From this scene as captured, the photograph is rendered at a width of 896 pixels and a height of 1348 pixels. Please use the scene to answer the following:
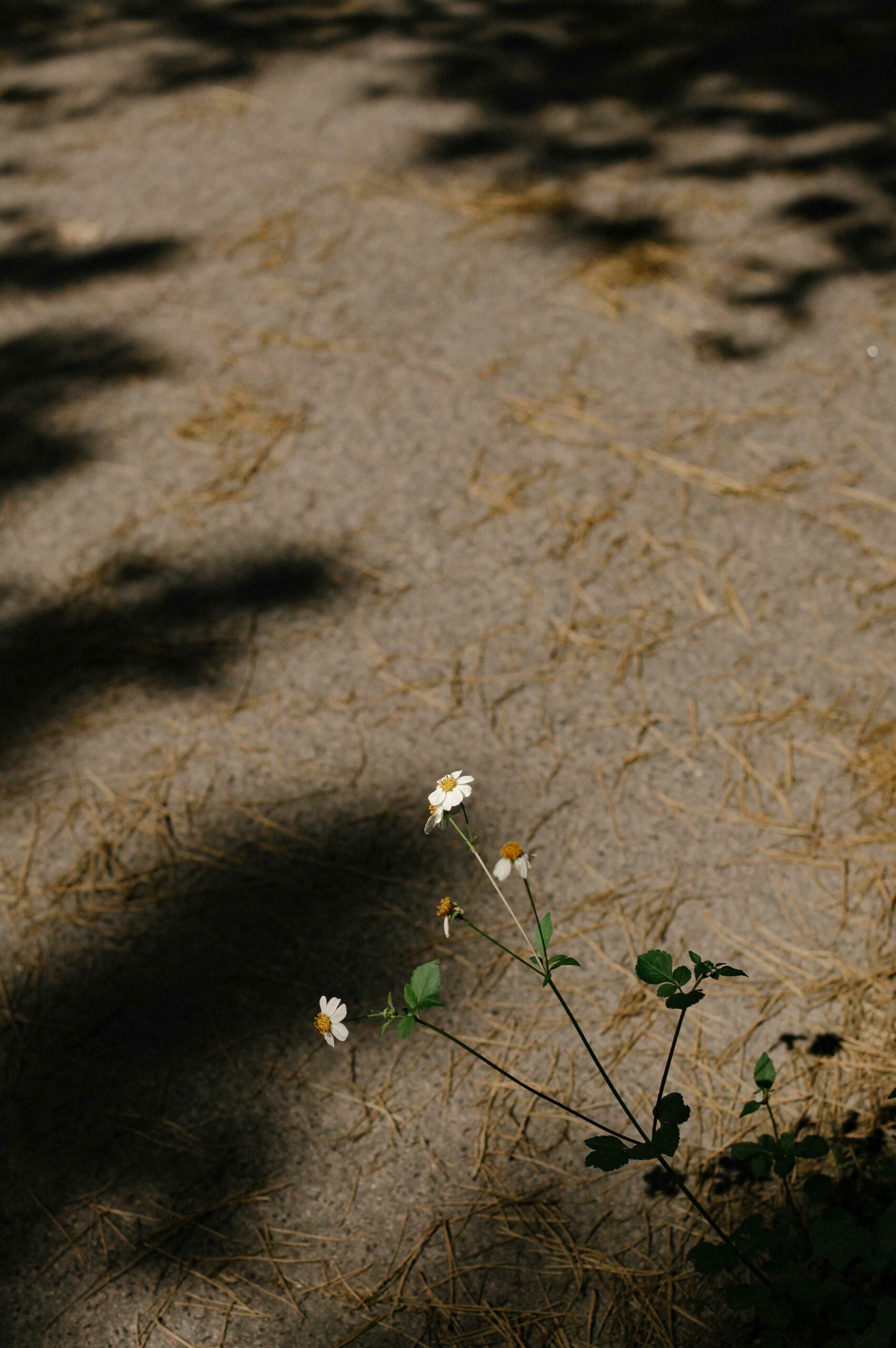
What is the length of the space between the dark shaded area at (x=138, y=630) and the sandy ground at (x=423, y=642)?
1 centimetres

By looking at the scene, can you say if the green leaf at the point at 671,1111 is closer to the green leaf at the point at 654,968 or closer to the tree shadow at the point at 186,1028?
the green leaf at the point at 654,968

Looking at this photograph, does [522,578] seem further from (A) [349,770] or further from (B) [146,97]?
(B) [146,97]

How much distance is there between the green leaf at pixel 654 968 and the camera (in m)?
1.18

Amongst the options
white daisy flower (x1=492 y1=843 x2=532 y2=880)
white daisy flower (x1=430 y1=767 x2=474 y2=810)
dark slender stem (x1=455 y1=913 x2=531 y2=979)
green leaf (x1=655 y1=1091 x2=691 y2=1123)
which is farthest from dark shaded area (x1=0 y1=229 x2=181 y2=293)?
green leaf (x1=655 y1=1091 x2=691 y2=1123)

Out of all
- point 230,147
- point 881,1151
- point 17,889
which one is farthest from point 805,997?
point 230,147

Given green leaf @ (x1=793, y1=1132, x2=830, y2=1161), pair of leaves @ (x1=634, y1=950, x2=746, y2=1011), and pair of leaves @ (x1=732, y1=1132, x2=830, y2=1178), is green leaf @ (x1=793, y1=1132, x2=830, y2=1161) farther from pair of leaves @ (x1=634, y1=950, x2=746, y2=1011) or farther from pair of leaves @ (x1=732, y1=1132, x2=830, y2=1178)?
pair of leaves @ (x1=634, y1=950, x2=746, y2=1011)

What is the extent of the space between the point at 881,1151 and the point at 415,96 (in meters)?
3.44

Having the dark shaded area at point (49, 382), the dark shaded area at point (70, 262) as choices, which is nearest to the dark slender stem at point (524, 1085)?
the dark shaded area at point (49, 382)

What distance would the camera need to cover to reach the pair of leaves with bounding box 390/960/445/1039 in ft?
3.73

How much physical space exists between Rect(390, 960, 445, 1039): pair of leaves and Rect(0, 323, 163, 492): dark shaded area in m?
1.93

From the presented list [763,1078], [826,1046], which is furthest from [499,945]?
[826,1046]

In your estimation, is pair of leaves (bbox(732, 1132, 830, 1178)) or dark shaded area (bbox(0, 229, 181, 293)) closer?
pair of leaves (bbox(732, 1132, 830, 1178))

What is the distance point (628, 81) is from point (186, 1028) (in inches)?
130

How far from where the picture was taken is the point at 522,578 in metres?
2.31
